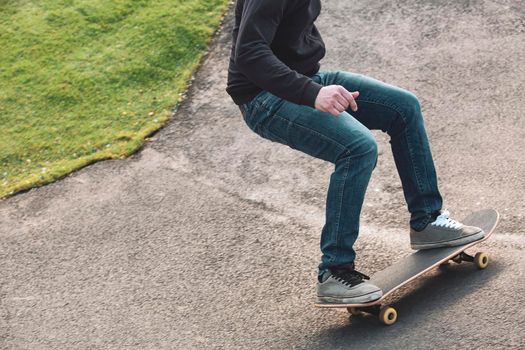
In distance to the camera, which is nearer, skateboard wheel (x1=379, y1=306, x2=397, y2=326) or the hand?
the hand

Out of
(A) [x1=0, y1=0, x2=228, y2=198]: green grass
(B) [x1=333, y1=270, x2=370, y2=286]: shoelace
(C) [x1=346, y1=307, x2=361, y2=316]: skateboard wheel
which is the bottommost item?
(A) [x1=0, y1=0, x2=228, y2=198]: green grass

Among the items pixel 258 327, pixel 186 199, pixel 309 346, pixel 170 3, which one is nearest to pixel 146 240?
pixel 186 199

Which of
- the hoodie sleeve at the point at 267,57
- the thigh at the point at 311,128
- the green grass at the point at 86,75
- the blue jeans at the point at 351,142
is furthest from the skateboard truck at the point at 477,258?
the green grass at the point at 86,75

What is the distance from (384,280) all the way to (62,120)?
15.2ft

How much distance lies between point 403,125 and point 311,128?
588 millimetres

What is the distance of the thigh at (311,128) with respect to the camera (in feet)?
14.6

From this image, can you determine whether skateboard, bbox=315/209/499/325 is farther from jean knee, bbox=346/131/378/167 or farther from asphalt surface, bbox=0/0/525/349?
jean knee, bbox=346/131/378/167

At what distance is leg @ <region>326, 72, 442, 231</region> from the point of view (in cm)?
472

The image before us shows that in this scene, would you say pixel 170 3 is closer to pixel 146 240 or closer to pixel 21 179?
pixel 21 179

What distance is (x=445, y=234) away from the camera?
16.0ft

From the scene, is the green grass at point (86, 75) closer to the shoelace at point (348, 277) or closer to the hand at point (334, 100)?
the shoelace at point (348, 277)

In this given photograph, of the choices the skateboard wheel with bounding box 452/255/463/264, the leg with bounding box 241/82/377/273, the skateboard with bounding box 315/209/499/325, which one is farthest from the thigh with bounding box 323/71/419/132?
the skateboard wheel with bounding box 452/255/463/264

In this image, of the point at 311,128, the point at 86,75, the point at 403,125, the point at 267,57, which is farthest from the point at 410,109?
the point at 86,75

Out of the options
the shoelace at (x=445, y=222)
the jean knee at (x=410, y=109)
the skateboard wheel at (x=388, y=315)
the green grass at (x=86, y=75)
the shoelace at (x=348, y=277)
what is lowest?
the green grass at (x=86, y=75)
